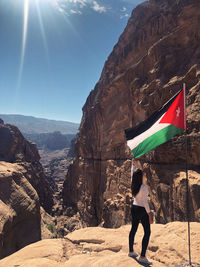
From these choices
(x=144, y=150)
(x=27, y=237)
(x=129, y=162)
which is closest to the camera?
(x=144, y=150)

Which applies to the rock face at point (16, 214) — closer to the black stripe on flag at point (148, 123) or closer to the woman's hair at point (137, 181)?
the black stripe on flag at point (148, 123)

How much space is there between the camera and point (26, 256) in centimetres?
477

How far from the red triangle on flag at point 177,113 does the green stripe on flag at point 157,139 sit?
0.46 feet

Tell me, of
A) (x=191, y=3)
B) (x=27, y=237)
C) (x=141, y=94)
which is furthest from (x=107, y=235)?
(x=191, y=3)

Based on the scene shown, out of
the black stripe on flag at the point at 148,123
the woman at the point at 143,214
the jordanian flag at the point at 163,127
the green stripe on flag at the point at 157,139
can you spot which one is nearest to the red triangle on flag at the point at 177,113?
the jordanian flag at the point at 163,127

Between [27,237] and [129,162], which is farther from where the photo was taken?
[129,162]

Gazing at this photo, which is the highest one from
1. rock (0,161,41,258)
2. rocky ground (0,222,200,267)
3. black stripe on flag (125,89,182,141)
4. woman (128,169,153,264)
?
black stripe on flag (125,89,182,141)

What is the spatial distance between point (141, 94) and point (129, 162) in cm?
624

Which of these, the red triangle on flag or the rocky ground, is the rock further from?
the red triangle on flag

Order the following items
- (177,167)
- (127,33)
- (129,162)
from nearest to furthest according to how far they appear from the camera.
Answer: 1. (177,167)
2. (129,162)
3. (127,33)

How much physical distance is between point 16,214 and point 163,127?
12756mm

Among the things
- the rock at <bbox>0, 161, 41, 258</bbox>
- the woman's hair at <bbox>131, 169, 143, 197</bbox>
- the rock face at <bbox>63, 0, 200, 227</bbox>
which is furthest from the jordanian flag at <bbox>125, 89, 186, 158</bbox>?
the rock at <bbox>0, 161, 41, 258</bbox>

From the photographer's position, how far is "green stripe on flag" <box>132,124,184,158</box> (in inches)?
192

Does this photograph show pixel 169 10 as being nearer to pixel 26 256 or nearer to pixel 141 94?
pixel 141 94
